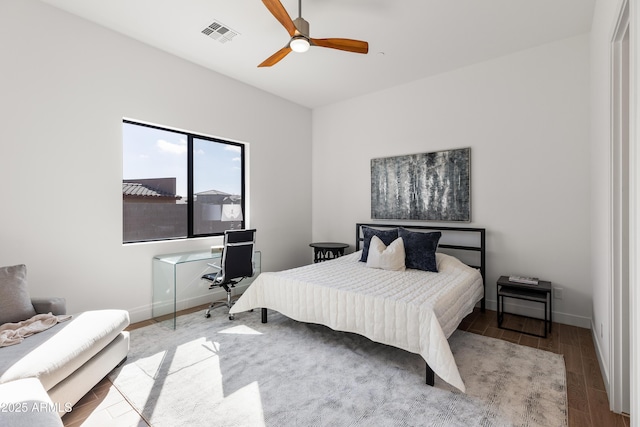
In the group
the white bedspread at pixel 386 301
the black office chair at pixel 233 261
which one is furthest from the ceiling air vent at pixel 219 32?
the white bedspread at pixel 386 301

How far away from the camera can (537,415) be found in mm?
1875

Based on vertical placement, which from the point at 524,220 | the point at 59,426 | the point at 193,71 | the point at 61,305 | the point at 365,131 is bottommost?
the point at 59,426

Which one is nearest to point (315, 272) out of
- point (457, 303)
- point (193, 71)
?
point (457, 303)

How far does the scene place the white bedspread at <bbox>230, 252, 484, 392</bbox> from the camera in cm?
224

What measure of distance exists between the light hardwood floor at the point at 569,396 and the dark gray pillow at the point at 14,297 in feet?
2.48

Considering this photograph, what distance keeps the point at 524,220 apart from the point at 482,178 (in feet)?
2.25

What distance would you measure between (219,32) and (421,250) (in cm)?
328

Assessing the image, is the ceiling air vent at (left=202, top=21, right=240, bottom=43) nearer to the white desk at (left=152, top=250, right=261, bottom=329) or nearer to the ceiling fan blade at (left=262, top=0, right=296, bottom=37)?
the ceiling fan blade at (left=262, top=0, right=296, bottom=37)

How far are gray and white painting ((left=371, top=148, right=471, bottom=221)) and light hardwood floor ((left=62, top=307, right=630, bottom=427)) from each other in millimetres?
1574

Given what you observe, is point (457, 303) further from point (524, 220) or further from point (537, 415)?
point (524, 220)

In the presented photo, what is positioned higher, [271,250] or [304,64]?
[304,64]

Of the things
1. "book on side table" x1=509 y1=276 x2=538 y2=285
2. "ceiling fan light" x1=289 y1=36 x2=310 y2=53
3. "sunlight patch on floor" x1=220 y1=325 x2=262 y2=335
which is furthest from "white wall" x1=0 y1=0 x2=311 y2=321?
"book on side table" x1=509 y1=276 x2=538 y2=285

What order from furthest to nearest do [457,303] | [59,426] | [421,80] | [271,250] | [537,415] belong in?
[271,250], [421,80], [457,303], [537,415], [59,426]

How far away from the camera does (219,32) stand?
10.5 feet
